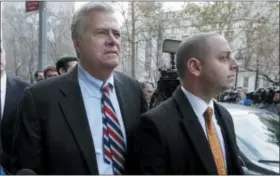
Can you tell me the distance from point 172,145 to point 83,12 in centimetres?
67

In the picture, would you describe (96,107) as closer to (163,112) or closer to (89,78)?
(89,78)

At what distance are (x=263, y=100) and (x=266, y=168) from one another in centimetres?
578

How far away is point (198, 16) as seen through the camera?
16.2m

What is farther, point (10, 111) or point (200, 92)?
point (10, 111)

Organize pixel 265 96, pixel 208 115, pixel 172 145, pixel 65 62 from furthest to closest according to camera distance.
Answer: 1. pixel 265 96
2. pixel 65 62
3. pixel 208 115
4. pixel 172 145

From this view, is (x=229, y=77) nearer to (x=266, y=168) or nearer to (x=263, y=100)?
(x=266, y=168)

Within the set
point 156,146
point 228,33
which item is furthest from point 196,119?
point 228,33

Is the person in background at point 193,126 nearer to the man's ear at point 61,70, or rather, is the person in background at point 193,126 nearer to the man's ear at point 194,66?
the man's ear at point 194,66

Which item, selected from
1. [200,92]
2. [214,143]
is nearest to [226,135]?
[214,143]

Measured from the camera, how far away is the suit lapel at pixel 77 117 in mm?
1748

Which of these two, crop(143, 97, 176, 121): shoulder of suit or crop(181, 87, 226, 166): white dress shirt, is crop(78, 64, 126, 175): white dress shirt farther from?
crop(181, 87, 226, 166): white dress shirt

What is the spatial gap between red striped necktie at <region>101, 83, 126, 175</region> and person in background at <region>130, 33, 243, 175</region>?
6 cm

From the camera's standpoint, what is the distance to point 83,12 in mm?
1843

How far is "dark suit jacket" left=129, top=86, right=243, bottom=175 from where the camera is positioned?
1.72 m
